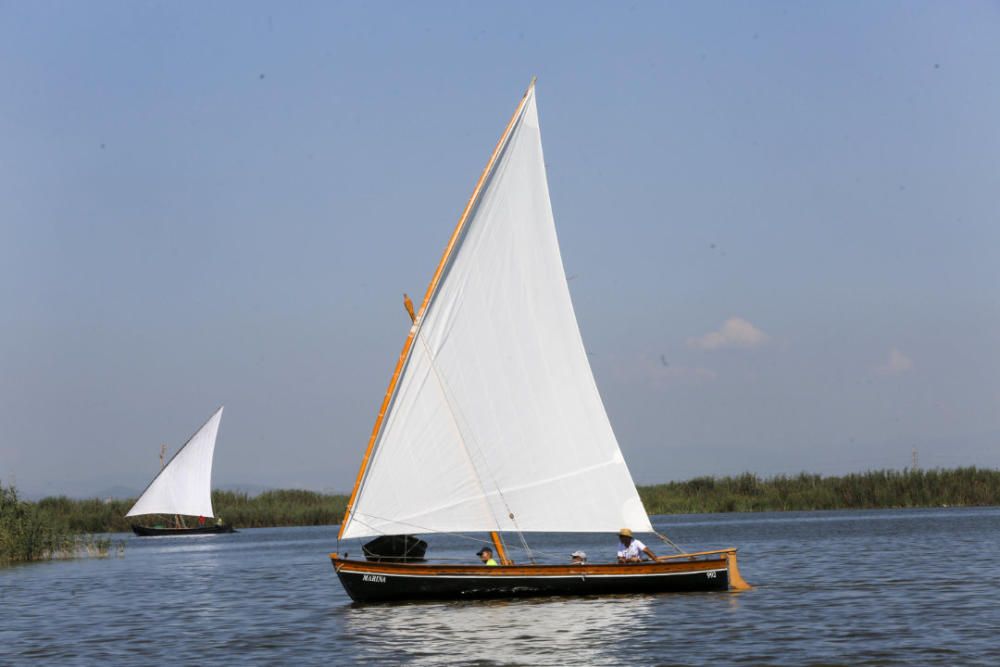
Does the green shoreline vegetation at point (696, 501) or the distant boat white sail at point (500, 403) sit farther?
the green shoreline vegetation at point (696, 501)

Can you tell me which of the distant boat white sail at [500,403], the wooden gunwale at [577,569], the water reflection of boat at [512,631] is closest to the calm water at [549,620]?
the water reflection of boat at [512,631]

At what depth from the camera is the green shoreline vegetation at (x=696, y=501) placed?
66.7 m

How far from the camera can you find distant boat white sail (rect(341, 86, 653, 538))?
30.9 m

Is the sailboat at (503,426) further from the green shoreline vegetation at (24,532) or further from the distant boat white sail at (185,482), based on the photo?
the distant boat white sail at (185,482)

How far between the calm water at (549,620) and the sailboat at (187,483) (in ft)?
126

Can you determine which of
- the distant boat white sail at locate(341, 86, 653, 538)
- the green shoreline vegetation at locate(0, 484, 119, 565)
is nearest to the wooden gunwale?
the distant boat white sail at locate(341, 86, 653, 538)

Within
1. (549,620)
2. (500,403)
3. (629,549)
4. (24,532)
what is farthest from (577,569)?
(24,532)

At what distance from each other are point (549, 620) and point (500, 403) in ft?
18.2

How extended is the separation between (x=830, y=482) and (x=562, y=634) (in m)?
63.0

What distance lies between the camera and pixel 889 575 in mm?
38594

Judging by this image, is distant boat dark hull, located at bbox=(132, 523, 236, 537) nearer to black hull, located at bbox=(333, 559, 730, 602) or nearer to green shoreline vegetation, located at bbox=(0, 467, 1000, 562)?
green shoreline vegetation, located at bbox=(0, 467, 1000, 562)

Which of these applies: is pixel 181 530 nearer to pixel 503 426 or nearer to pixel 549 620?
pixel 503 426

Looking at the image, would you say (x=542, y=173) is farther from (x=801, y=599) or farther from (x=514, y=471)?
(x=801, y=599)

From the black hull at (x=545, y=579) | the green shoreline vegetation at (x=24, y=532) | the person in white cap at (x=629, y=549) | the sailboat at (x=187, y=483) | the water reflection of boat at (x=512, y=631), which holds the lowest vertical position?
the water reflection of boat at (x=512, y=631)
